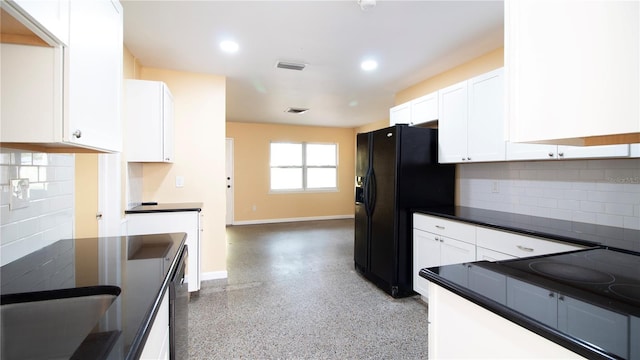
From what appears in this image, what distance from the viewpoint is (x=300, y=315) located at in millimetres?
2680

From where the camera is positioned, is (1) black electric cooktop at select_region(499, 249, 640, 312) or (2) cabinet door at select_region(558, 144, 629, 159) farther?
(2) cabinet door at select_region(558, 144, 629, 159)

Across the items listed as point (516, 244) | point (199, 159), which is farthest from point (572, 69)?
point (199, 159)

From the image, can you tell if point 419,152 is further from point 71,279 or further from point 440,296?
point 71,279

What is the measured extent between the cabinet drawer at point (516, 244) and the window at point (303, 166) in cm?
565

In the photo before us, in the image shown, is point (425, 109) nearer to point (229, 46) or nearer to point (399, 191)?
point (399, 191)

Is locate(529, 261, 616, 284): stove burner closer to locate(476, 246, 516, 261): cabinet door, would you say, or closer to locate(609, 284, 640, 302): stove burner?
locate(609, 284, 640, 302): stove burner

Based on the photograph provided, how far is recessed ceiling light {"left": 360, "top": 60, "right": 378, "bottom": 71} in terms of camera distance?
3.19m

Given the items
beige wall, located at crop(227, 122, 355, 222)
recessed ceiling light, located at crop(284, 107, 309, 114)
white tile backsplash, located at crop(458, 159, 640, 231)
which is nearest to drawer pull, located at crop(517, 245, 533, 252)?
white tile backsplash, located at crop(458, 159, 640, 231)

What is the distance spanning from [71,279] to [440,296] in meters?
1.32

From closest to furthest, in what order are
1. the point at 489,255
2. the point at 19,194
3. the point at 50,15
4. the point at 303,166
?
the point at 50,15 → the point at 19,194 → the point at 489,255 → the point at 303,166

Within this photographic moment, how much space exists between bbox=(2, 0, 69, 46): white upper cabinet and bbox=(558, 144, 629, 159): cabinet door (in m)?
2.54

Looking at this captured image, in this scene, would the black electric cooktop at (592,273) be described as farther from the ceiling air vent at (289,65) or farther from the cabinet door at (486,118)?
the ceiling air vent at (289,65)

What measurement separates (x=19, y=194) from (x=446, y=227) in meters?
2.78

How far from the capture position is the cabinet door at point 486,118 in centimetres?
248
